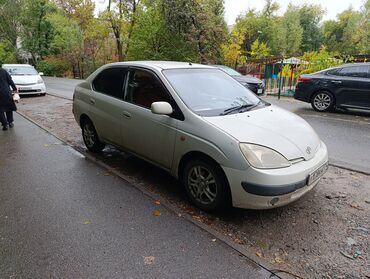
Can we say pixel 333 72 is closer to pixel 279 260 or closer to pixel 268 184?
pixel 268 184

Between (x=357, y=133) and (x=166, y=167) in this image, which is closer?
(x=166, y=167)

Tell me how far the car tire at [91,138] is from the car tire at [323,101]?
730 cm

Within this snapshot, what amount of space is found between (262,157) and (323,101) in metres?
7.79

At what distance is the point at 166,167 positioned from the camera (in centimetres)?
406

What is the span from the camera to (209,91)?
13.9 feet

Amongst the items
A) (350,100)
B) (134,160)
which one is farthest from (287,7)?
(134,160)

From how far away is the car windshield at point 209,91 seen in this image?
3.90 meters

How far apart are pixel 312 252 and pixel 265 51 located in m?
35.7

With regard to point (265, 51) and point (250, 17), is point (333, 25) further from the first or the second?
point (265, 51)

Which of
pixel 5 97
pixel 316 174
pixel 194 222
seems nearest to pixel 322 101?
pixel 316 174

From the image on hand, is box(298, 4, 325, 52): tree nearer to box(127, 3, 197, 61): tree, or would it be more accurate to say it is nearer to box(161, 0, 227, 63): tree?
box(161, 0, 227, 63): tree

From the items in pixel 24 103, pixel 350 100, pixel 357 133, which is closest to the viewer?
pixel 357 133

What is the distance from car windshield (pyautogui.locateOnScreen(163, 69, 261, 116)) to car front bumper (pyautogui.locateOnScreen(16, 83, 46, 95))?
38.7 feet

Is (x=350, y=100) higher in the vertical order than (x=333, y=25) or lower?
lower
